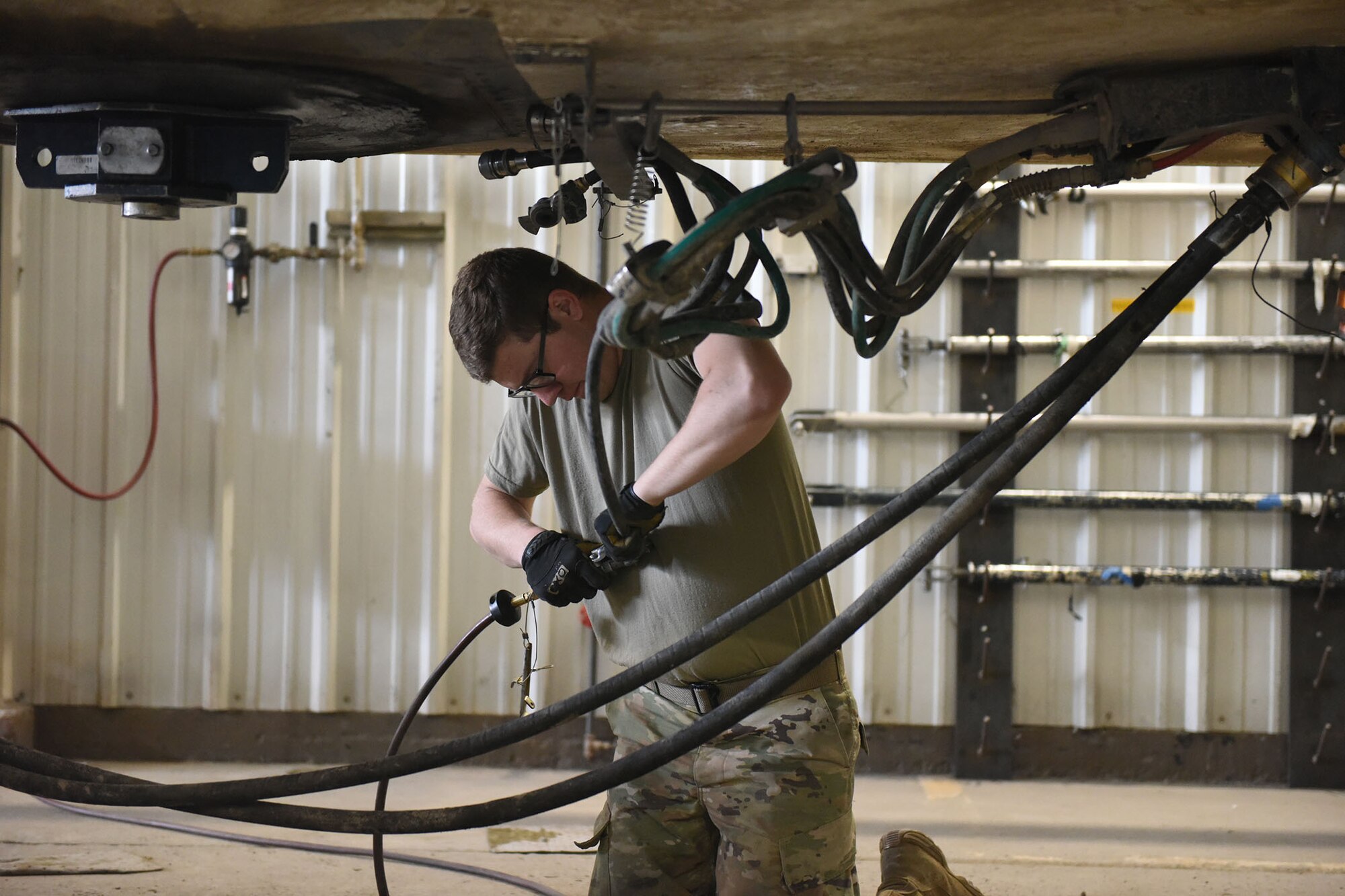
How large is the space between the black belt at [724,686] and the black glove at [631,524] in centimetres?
21

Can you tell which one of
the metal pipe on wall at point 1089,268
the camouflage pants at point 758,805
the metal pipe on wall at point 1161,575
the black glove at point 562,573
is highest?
the metal pipe on wall at point 1089,268

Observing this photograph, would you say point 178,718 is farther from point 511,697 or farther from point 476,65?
point 476,65

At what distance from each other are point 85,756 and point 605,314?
134 inches

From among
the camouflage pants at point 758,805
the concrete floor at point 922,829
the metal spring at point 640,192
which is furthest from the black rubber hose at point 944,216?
the concrete floor at point 922,829

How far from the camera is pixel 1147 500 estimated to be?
3414 millimetres

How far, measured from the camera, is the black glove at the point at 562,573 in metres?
1.53

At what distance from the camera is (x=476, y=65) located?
39.0 inches

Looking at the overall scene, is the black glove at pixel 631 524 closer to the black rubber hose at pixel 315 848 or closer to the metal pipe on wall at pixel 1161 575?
the black rubber hose at pixel 315 848

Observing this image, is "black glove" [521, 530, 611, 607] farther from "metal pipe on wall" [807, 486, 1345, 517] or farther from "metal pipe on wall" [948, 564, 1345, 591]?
"metal pipe on wall" [948, 564, 1345, 591]

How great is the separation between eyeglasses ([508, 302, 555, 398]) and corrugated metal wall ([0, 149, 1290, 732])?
1.97 m

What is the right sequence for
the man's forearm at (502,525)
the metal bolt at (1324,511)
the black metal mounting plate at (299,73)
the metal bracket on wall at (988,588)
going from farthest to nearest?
the metal bracket on wall at (988,588)
the metal bolt at (1324,511)
the man's forearm at (502,525)
the black metal mounting plate at (299,73)

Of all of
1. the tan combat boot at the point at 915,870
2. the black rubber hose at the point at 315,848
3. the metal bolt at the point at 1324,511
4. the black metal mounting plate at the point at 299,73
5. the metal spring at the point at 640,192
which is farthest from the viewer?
the metal bolt at the point at 1324,511

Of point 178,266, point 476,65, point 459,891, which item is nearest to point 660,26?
point 476,65

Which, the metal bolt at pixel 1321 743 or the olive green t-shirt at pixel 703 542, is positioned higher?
the olive green t-shirt at pixel 703 542
